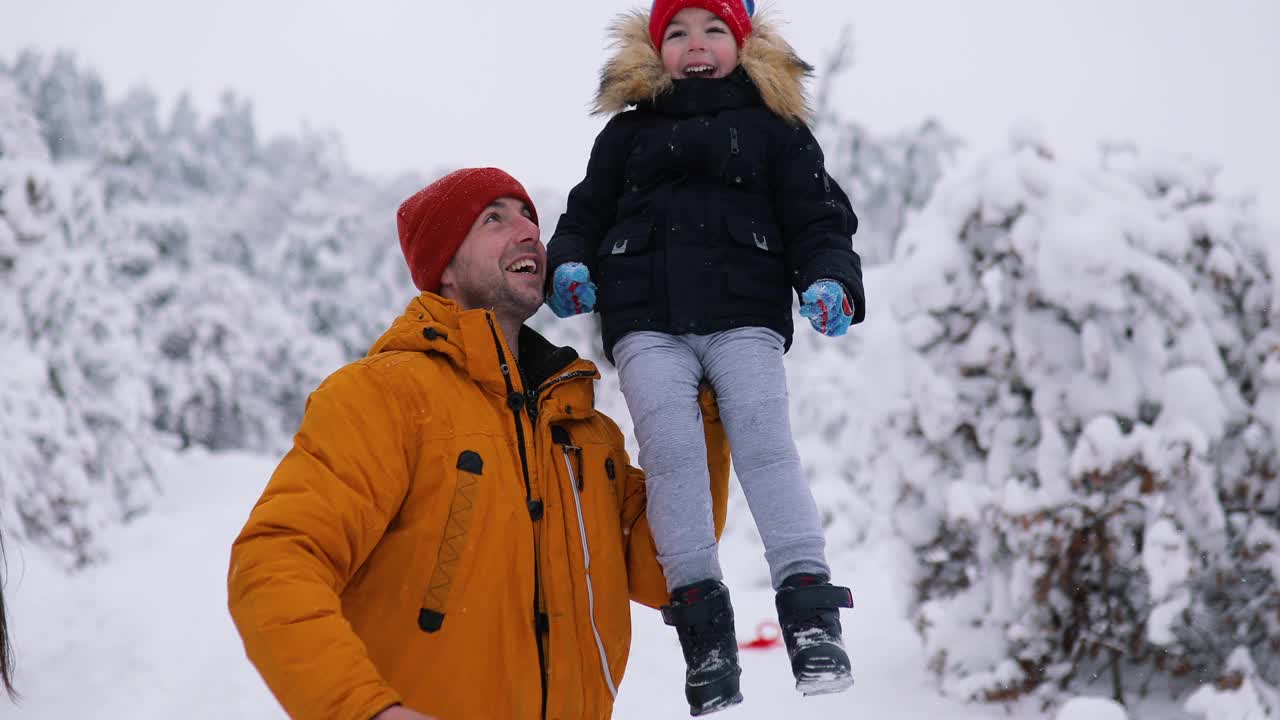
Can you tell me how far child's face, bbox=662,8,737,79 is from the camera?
310 centimetres

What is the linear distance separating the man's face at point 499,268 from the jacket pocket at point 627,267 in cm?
19

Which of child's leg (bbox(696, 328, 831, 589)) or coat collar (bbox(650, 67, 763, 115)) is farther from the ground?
coat collar (bbox(650, 67, 763, 115))

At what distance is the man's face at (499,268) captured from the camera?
295 centimetres

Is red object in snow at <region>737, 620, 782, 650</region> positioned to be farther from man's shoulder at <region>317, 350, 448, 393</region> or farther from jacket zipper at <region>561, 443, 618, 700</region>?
man's shoulder at <region>317, 350, 448, 393</region>

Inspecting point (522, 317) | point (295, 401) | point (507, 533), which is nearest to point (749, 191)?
point (522, 317)

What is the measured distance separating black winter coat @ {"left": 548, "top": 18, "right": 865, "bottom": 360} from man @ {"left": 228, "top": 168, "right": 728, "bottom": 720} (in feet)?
0.79

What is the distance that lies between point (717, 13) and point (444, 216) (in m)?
1.01

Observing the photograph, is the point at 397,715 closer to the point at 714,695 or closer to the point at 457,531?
the point at 457,531

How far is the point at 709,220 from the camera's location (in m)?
2.93

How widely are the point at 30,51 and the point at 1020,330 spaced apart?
48663mm

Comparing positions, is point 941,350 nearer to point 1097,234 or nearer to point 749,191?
point 1097,234

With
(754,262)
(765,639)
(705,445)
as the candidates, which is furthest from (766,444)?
(765,639)

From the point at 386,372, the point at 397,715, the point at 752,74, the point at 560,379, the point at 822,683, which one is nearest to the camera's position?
the point at 397,715

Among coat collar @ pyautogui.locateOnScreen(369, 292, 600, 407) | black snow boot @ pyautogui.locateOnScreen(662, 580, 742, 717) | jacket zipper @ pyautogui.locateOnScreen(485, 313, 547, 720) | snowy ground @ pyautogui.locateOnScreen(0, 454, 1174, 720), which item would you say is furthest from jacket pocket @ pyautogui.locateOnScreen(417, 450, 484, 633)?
snowy ground @ pyautogui.locateOnScreen(0, 454, 1174, 720)
